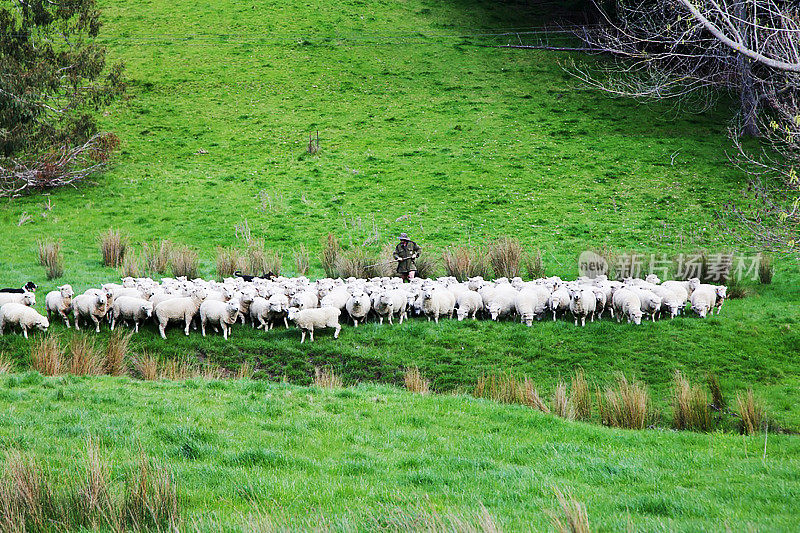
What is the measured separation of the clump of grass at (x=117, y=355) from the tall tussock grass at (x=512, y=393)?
645 centimetres

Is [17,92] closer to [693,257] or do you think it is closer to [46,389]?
[46,389]

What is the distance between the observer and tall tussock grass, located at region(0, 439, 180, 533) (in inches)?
178

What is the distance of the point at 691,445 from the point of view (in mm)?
7520

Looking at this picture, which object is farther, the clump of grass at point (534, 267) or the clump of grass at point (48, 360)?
the clump of grass at point (534, 267)

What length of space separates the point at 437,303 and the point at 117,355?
6.75 m

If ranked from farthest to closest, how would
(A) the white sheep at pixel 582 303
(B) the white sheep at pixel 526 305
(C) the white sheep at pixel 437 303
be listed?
1. (C) the white sheep at pixel 437 303
2. (B) the white sheep at pixel 526 305
3. (A) the white sheep at pixel 582 303

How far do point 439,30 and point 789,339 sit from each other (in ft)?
141

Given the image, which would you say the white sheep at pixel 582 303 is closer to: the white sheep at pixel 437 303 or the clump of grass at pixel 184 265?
the white sheep at pixel 437 303

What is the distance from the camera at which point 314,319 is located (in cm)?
1392

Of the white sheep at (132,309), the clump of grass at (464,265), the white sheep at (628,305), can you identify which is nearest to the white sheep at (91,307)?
the white sheep at (132,309)

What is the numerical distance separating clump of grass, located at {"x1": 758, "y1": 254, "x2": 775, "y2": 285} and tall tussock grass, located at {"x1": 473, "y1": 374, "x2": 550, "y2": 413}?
1202 cm

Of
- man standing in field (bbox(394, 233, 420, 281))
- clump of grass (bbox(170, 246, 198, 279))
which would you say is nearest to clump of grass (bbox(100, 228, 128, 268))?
clump of grass (bbox(170, 246, 198, 279))

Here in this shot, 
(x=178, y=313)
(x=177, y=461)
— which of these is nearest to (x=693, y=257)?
(x=178, y=313)

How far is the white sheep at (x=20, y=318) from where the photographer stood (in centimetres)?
1343
